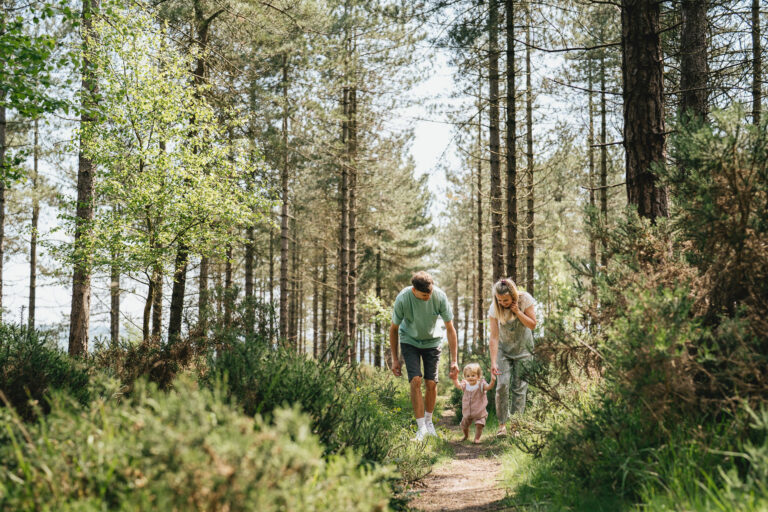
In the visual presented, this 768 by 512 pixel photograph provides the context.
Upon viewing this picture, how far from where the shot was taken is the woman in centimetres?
603

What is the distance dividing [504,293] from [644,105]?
2.54 m

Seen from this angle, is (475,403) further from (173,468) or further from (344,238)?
(344,238)

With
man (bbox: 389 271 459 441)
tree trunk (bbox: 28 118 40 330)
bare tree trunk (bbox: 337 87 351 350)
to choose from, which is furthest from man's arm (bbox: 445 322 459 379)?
tree trunk (bbox: 28 118 40 330)

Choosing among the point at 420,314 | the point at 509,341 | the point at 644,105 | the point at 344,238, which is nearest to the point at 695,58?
the point at 644,105

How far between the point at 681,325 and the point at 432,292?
351 cm

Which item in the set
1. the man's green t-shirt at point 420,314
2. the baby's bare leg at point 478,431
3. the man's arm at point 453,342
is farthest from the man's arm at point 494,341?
the baby's bare leg at point 478,431

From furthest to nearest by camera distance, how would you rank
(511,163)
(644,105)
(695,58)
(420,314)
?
(511,163)
(695,58)
(420,314)
(644,105)

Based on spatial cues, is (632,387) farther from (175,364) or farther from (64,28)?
(64,28)

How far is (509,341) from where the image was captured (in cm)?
628

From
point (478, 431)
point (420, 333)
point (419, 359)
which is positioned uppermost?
point (420, 333)

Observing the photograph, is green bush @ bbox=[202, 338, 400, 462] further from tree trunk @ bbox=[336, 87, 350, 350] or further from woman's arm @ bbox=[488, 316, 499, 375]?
tree trunk @ bbox=[336, 87, 350, 350]

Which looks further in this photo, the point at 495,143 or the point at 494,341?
the point at 495,143

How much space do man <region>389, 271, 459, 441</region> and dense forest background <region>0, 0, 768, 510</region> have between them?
0.52 metres

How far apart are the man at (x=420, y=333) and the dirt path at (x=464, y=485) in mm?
734
